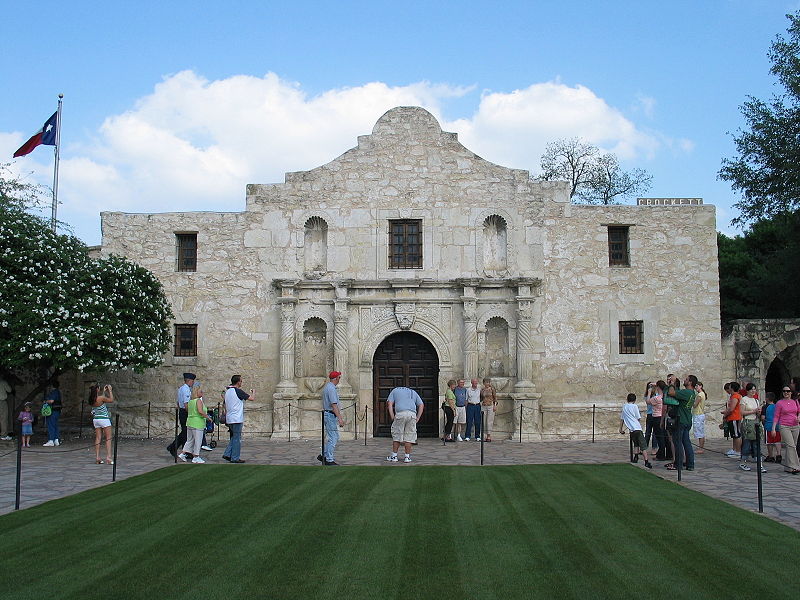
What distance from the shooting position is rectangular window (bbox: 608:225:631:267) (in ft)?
68.1

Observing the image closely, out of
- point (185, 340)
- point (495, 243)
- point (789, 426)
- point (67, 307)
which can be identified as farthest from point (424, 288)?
point (789, 426)

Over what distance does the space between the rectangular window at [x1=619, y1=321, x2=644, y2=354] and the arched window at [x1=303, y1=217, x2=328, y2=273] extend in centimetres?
830

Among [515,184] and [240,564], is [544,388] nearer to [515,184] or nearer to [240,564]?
[515,184]

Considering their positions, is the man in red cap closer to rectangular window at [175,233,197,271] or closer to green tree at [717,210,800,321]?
rectangular window at [175,233,197,271]

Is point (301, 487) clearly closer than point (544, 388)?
Yes

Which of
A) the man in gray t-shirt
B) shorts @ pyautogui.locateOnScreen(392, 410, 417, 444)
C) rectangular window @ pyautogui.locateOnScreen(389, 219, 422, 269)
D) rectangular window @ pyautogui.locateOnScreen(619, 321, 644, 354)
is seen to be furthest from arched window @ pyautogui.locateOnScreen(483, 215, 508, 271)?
shorts @ pyautogui.locateOnScreen(392, 410, 417, 444)

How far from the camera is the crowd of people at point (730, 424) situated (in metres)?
13.6

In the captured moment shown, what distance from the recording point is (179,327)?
2103 centimetres

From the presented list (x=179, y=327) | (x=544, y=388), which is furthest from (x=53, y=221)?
(x=544, y=388)

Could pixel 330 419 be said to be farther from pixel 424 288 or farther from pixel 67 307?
pixel 67 307

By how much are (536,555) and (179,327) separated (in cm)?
1571

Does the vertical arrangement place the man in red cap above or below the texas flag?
below

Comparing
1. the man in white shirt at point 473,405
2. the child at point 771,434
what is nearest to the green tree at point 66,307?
the man in white shirt at point 473,405

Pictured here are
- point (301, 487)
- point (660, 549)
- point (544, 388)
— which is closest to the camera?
point (660, 549)
